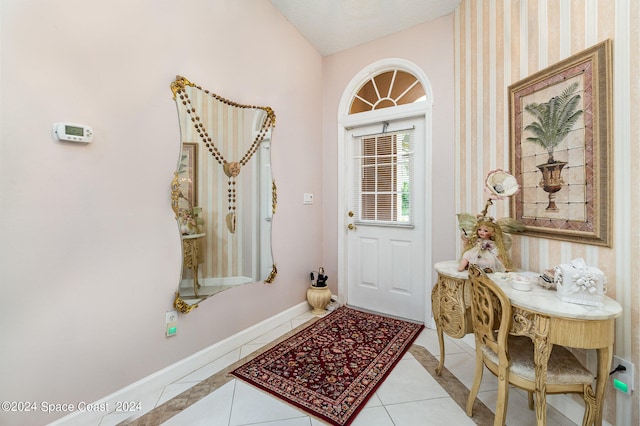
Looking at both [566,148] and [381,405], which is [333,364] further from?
[566,148]

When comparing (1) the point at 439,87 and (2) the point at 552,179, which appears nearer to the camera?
(2) the point at 552,179

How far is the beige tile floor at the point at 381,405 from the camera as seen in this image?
1.55 metres

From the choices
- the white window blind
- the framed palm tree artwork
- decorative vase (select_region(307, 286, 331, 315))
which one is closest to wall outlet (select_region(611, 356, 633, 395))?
the framed palm tree artwork

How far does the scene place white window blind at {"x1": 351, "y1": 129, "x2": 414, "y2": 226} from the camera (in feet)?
9.68

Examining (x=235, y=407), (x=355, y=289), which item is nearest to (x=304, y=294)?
(x=355, y=289)

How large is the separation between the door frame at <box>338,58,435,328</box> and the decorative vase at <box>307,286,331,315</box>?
10.6 inches

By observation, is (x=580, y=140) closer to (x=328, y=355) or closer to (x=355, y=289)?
(x=328, y=355)

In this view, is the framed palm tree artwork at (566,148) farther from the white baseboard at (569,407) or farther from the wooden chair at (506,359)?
the white baseboard at (569,407)

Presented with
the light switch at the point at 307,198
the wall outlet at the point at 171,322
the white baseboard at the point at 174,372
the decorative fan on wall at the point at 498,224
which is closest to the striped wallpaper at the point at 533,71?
the decorative fan on wall at the point at 498,224

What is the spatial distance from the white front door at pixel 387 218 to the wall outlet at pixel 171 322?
77.1 inches

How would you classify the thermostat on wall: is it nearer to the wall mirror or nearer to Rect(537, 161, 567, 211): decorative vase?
the wall mirror

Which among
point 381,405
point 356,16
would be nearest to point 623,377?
point 381,405

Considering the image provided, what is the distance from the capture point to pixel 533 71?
72.0 inches

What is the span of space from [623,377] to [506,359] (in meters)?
0.56
